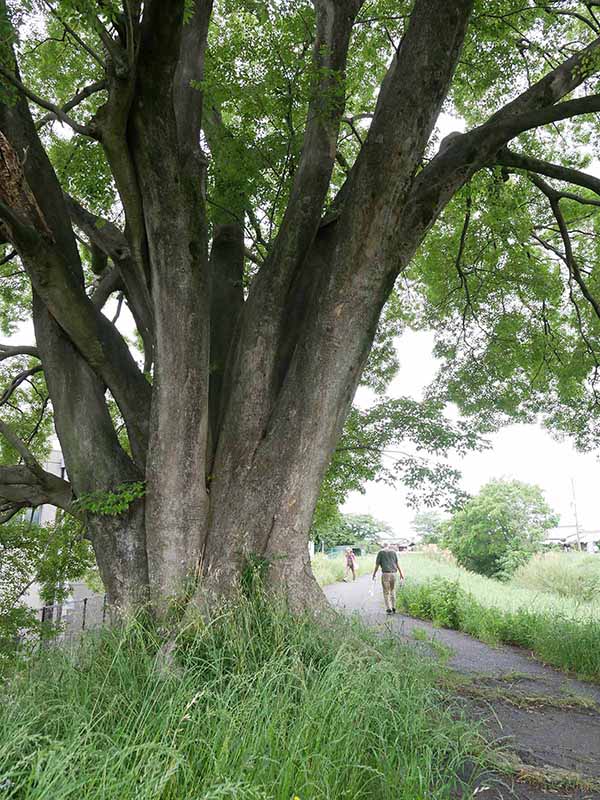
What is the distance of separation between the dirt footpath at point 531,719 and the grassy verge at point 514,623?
0.27 metres

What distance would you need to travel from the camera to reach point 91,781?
1.69 m

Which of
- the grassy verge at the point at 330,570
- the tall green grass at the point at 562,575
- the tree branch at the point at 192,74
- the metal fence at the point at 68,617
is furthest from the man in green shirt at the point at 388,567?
the tree branch at the point at 192,74

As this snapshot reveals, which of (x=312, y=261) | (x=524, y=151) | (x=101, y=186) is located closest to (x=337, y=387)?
(x=312, y=261)

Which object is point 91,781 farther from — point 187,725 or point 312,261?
point 312,261

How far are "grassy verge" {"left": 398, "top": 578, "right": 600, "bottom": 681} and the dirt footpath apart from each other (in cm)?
27

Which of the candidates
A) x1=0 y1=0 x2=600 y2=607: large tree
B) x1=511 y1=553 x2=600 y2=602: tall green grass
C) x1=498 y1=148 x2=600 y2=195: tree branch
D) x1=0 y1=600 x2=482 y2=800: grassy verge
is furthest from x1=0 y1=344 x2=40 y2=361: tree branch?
x1=511 y1=553 x2=600 y2=602: tall green grass

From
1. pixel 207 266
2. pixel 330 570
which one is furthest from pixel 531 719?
pixel 330 570

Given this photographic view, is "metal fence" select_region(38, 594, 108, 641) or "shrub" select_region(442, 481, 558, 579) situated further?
"shrub" select_region(442, 481, 558, 579)

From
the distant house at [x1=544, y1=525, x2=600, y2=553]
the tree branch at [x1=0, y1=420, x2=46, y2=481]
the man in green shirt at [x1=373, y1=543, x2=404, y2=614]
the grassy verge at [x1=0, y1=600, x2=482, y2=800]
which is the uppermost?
the tree branch at [x1=0, y1=420, x2=46, y2=481]

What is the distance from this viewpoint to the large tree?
4.02m

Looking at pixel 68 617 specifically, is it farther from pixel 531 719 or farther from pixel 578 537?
pixel 578 537

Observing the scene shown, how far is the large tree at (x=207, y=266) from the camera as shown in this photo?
13.2 feet

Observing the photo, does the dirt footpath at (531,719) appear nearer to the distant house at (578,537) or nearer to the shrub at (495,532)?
the shrub at (495,532)

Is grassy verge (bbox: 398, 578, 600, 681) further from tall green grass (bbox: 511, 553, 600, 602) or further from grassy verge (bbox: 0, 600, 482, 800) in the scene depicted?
tall green grass (bbox: 511, 553, 600, 602)
